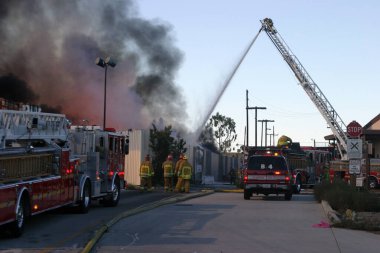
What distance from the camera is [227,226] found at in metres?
11.9

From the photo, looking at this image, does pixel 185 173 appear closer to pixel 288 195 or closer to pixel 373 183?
pixel 288 195

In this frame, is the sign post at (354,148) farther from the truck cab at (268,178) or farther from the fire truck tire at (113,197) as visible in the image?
the fire truck tire at (113,197)

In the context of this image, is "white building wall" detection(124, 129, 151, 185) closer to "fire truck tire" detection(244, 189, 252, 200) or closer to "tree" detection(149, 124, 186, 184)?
"tree" detection(149, 124, 186, 184)

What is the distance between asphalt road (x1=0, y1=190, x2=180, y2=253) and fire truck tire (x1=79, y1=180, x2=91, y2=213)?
0.16 metres

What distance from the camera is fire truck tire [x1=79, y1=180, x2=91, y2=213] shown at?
566 inches

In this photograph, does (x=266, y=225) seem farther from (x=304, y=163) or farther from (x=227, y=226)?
(x=304, y=163)

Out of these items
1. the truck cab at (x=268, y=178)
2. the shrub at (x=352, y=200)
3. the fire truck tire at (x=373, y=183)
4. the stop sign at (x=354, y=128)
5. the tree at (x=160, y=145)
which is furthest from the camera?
the fire truck tire at (x=373, y=183)

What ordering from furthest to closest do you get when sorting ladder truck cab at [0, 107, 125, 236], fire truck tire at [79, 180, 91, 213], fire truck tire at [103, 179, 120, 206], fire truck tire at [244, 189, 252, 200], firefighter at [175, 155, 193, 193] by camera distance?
firefighter at [175, 155, 193, 193] → fire truck tire at [244, 189, 252, 200] → fire truck tire at [103, 179, 120, 206] → fire truck tire at [79, 180, 91, 213] → ladder truck cab at [0, 107, 125, 236]

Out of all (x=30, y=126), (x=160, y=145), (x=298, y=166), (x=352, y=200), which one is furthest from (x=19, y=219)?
(x=160, y=145)

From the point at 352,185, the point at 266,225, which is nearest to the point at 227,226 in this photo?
the point at 266,225

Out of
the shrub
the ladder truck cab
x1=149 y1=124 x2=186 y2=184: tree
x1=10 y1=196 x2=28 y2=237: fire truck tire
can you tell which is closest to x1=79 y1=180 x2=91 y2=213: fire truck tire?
the ladder truck cab

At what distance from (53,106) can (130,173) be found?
573 cm

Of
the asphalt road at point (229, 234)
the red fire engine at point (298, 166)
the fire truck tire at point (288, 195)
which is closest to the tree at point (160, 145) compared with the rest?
the red fire engine at point (298, 166)

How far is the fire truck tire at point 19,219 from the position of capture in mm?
10023
